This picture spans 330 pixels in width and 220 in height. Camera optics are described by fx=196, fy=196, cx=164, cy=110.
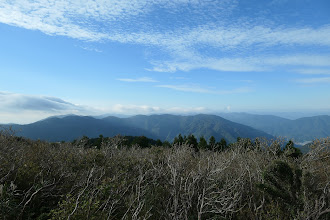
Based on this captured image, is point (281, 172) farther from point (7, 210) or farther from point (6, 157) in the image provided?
point (6, 157)

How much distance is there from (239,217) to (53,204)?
9.42 metres

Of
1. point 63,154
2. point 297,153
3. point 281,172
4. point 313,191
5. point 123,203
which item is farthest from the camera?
point 297,153

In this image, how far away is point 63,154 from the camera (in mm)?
14500

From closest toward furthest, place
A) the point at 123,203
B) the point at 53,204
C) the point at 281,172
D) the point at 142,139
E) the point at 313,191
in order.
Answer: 1. the point at 53,204
2. the point at 123,203
3. the point at 313,191
4. the point at 281,172
5. the point at 142,139

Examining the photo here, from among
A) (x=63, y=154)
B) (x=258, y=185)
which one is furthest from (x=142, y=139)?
(x=258, y=185)

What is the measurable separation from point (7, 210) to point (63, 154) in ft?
27.4

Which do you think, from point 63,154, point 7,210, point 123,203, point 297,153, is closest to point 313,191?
point 123,203

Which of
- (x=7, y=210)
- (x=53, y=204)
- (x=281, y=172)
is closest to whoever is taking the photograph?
(x=7, y=210)

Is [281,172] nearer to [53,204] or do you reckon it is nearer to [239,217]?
[239,217]

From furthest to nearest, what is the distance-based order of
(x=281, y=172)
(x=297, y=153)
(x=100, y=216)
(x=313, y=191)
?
(x=297, y=153) → (x=281, y=172) → (x=313, y=191) → (x=100, y=216)

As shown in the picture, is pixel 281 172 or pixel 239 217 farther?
pixel 281 172

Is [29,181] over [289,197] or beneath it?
over

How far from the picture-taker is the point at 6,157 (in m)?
10.3

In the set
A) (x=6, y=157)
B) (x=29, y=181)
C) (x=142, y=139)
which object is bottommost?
(x=142, y=139)
